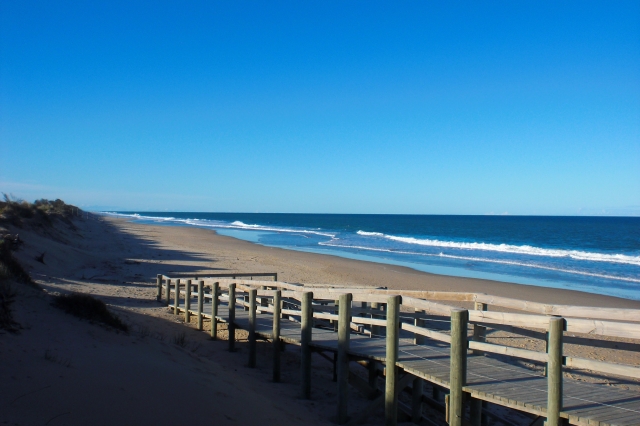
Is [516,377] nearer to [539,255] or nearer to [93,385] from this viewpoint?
[93,385]

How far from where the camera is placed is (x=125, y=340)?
7508 mm

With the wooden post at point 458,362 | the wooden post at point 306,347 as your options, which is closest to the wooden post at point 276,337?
the wooden post at point 306,347

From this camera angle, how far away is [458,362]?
5.36 meters

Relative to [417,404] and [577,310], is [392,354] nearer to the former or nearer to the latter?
[417,404]

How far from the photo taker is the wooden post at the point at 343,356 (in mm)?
6797

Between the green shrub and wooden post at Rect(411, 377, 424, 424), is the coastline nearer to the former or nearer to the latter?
the green shrub

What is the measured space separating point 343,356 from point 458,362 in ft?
6.35

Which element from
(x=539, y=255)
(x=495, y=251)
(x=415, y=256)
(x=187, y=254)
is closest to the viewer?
(x=187, y=254)

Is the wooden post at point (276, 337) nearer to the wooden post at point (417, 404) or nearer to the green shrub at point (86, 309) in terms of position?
the wooden post at point (417, 404)

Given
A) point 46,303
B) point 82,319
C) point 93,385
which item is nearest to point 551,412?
point 93,385

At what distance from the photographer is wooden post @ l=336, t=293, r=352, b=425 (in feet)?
22.3

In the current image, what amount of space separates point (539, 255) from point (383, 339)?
1389 inches

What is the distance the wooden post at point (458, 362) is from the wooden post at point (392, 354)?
884 mm

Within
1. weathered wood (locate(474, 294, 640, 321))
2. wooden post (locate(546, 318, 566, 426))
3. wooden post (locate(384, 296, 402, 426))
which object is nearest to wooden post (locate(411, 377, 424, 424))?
wooden post (locate(384, 296, 402, 426))
